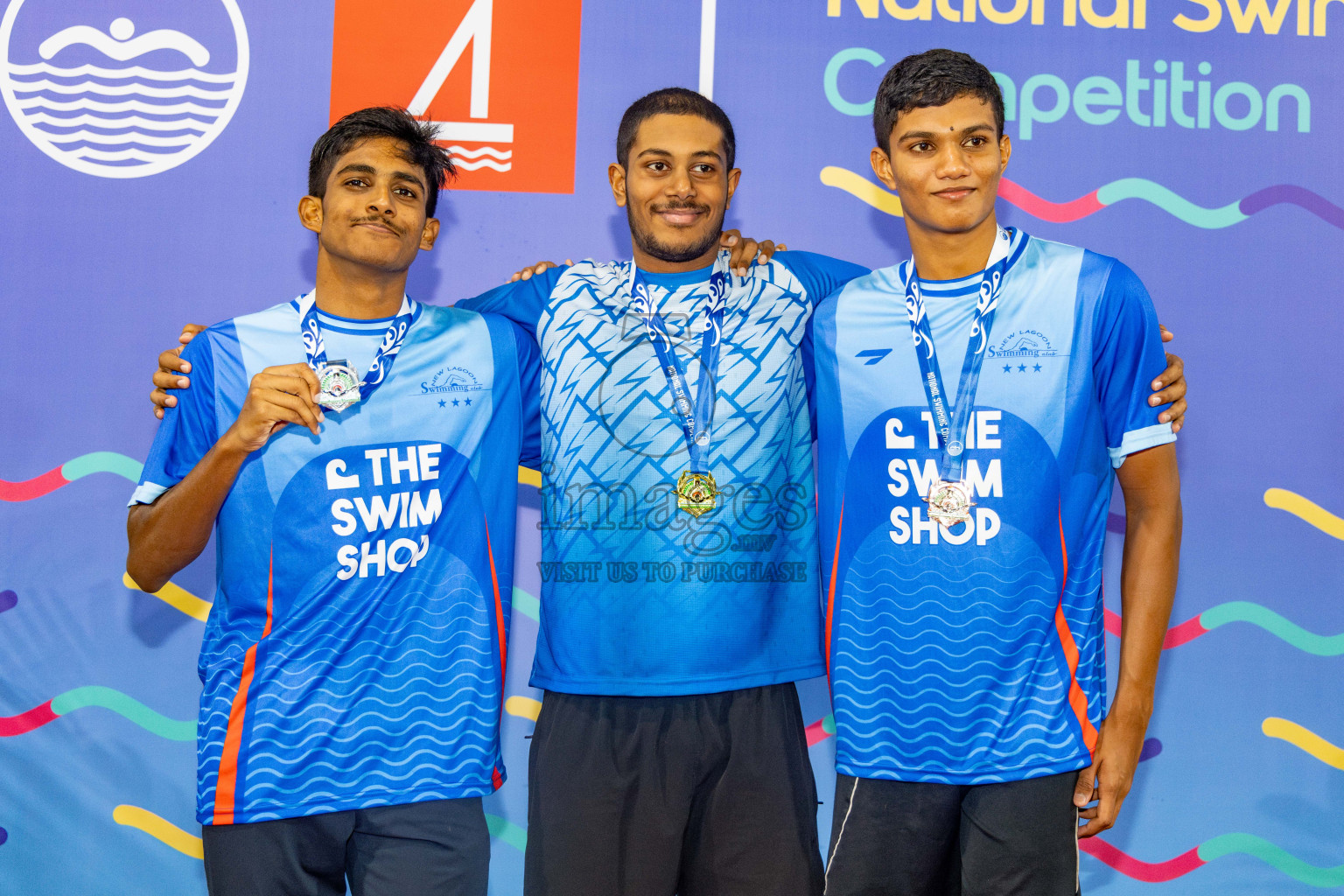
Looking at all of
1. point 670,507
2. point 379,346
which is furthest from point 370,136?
point 670,507

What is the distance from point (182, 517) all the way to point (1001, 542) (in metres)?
1.68

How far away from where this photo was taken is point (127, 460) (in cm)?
304

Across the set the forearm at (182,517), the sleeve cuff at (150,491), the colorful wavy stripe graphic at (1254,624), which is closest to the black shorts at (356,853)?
the forearm at (182,517)

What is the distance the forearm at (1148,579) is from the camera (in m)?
1.91

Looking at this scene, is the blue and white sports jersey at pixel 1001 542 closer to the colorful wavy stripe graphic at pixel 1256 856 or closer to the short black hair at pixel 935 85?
the short black hair at pixel 935 85

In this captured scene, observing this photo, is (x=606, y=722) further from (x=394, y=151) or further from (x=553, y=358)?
(x=394, y=151)

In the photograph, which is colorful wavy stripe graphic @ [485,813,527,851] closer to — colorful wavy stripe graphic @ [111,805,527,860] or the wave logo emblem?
colorful wavy stripe graphic @ [111,805,527,860]

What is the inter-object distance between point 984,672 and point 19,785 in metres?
2.87

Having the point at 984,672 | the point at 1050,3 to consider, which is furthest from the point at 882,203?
the point at 984,672

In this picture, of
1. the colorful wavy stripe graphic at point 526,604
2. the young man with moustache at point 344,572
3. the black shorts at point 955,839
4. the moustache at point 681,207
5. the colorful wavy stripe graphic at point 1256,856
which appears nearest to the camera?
the black shorts at point 955,839

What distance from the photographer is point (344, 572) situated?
203cm

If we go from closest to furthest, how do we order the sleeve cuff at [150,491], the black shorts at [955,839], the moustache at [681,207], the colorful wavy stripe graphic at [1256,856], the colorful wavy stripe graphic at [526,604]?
the black shorts at [955,839] < the sleeve cuff at [150,491] < the moustache at [681,207] < the colorful wavy stripe graphic at [1256,856] < the colorful wavy stripe graphic at [526,604]

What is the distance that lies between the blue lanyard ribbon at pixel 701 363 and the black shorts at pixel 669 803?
0.54 m

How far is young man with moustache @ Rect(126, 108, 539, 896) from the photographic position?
6.48ft
